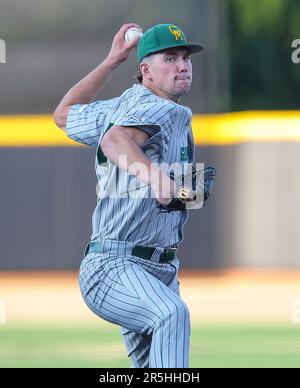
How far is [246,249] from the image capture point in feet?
33.7

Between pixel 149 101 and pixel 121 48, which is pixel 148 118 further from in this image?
pixel 121 48

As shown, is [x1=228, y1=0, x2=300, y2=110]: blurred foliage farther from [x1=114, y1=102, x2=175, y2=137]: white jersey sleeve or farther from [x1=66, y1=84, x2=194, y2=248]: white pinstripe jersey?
[x1=114, y1=102, x2=175, y2=137]: white jersey sleeve

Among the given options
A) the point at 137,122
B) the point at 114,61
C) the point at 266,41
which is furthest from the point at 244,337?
the point at 266,41

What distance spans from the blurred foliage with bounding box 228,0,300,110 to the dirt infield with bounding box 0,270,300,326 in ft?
6.80

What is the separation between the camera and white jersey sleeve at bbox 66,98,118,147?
4113 mm

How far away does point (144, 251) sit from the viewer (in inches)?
151

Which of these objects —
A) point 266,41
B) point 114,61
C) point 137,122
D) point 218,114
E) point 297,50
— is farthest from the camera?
A: point 266,41

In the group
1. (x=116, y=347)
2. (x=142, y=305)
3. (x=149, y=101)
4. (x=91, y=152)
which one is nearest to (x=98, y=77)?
(x=149, y=101)

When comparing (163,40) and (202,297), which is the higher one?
(163,40)

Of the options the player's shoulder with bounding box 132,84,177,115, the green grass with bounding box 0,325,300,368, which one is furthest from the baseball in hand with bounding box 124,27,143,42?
the green grass with bounding box 0,325,300,368

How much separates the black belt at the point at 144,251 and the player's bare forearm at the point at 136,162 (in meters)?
0.32

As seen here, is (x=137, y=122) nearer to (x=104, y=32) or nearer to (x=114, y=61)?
(x=114, y=61)

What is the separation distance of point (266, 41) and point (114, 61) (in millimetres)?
8077

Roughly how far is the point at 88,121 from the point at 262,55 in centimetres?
806
